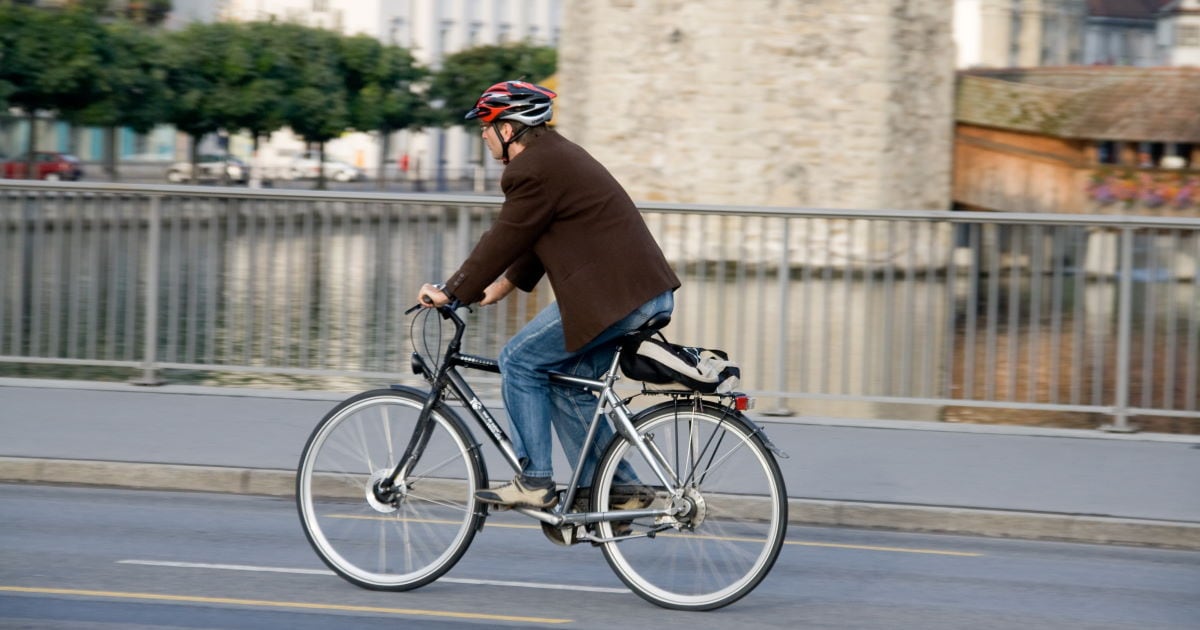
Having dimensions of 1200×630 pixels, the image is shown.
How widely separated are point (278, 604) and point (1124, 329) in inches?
229

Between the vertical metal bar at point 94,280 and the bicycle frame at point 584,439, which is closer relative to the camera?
the bicycle frame at point 584,439

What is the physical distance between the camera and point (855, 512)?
779cm

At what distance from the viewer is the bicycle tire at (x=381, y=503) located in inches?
234

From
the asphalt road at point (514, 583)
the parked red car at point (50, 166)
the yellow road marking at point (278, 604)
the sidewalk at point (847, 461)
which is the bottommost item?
the yellow road marking at point (278, 604)

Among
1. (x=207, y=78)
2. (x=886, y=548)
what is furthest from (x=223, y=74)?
(x=886, y=548)

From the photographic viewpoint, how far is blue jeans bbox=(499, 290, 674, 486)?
5805 mm

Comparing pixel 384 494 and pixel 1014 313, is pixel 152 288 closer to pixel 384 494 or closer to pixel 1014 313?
pixel 384 494

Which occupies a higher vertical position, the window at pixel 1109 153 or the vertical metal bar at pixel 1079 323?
the window at pixel 1109 153

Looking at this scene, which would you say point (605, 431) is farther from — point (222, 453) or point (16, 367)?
point (16, 367)

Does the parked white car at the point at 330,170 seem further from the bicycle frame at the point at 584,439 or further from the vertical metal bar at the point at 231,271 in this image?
the bicycle frame at the point at 584,439

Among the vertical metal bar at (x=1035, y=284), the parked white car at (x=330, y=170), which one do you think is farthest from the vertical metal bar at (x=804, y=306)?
the parked white car at (x=330, y=170)

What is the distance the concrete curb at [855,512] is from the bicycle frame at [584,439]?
2.16 m

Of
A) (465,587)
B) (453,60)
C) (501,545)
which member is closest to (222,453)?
(501,545)

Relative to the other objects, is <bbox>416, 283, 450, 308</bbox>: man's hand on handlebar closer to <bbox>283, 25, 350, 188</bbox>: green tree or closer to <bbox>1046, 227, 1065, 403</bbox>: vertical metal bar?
<bbox>1046, 227, 1065, 403</bbox>: vertical metal bar
